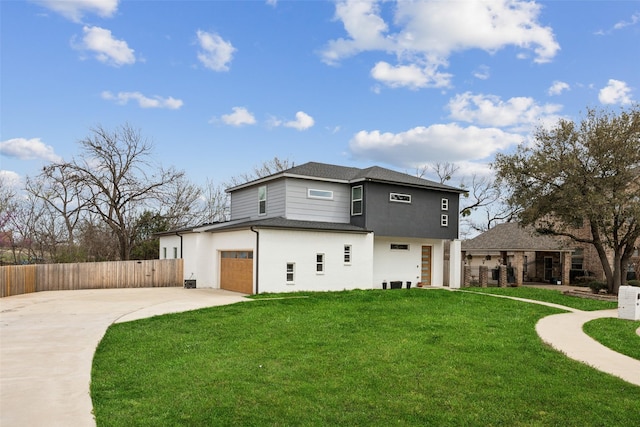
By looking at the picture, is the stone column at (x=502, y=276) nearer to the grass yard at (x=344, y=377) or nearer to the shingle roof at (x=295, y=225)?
the shingle roof at (x=295, y=225)

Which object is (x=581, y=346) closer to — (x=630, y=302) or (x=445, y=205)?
(x=630, y=302)

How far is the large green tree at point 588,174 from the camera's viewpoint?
19719 millimetres

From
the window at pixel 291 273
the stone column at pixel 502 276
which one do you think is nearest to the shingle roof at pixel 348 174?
the window at pixel 291 273

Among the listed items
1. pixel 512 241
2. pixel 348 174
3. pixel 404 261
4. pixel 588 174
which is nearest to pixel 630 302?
pixel 588 174

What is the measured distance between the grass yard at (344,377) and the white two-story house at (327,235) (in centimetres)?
791

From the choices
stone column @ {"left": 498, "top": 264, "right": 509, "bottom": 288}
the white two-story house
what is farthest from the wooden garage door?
stone column @ {"left": 498, "top": 264, "right": 509, "bottom": 288}

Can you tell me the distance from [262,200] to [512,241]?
1864cm

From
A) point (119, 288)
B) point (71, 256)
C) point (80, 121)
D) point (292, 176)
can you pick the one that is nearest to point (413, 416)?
point (292, 176)

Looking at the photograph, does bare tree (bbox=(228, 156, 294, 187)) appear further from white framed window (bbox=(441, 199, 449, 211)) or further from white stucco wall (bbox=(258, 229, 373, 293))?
white stucco wall (bbox=(258, 229, 373, 293))

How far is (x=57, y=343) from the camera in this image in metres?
9.68

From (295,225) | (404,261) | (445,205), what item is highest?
(445,205)

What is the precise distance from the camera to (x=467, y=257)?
35.1 meters

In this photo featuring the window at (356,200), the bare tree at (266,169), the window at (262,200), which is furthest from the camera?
the bare tree at (266,169)

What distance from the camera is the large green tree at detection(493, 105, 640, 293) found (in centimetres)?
1972
